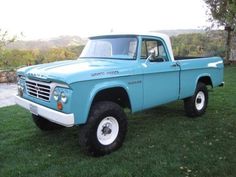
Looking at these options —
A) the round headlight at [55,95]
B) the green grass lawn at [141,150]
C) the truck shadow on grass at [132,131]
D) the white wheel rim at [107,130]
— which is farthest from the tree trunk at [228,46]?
the round headlight at [55,95]

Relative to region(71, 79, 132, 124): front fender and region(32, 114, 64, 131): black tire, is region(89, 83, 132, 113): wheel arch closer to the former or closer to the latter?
region(71, 79, 132, 124): front fender

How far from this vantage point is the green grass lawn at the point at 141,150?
4.48 m

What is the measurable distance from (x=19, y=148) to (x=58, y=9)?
19.2m

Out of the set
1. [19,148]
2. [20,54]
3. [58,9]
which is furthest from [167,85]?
[58,9]

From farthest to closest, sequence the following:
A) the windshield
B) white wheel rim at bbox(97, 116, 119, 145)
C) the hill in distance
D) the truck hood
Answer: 1. the hill in distance
2. the windshield
3. white wheel rim at bbox(97, 116, 119, 145)
4. the truck hood

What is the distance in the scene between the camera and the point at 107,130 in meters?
5.18

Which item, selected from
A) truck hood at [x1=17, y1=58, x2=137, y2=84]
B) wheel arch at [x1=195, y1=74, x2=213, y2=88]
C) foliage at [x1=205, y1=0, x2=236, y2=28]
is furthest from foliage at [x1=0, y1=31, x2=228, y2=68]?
truck hood at [x1=17, y1=58, x2=137, y2=84]

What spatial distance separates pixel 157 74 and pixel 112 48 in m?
0.94

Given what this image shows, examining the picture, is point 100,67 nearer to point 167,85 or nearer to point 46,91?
point 46,91

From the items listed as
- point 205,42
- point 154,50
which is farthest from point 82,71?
point 205,42

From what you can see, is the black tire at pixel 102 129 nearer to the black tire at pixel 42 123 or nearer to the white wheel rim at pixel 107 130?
the white wheel rim at pixel 107 130

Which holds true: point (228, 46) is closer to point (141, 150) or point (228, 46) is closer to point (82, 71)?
point (141, 150)

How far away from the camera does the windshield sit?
19.2 feet

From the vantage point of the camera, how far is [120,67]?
17.2 feet
